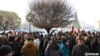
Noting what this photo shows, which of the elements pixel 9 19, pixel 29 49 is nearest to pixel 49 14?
pixel 9 19

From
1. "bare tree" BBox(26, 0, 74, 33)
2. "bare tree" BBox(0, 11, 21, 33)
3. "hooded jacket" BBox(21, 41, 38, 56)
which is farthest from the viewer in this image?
"bare tree" BBox(0, 11, 21, 33)

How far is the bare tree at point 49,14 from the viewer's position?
209 feet

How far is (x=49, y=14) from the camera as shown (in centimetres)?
6375

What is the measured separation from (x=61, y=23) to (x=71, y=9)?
5.10m

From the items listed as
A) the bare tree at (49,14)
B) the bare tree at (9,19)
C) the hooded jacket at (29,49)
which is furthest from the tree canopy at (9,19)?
the hooded jacket at (29,49)

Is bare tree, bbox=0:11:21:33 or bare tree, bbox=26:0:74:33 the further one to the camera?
bare tree, bbox=0:11:21:33

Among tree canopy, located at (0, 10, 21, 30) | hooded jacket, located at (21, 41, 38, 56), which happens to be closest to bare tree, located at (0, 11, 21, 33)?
tree canopy, located at (0, 10, 21, 30)

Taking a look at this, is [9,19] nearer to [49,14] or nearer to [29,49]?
[49,14]

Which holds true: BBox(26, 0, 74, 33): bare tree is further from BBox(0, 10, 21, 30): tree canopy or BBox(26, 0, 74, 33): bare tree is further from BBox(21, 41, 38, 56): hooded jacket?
BBox(21, 41, 38, 56): hooded jacket

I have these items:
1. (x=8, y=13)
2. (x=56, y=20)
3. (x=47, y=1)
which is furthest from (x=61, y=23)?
(x=8, y=13)

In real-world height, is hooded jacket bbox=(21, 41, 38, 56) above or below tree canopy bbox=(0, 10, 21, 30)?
below

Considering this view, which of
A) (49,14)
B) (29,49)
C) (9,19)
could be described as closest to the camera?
(29,49)

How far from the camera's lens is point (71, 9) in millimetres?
68812

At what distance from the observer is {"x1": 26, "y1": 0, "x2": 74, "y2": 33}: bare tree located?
6366cm
